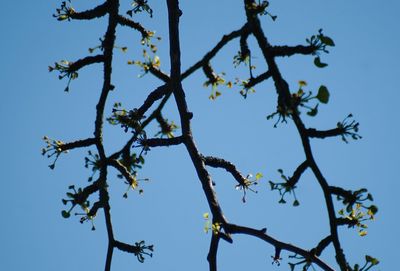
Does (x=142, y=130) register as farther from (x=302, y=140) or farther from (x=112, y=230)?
(x=302, y=140)

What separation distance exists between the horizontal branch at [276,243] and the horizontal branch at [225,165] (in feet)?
3.60

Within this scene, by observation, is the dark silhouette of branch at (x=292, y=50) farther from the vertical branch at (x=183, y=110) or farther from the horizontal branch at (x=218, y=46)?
the vertical branch at (x=183, y=110)

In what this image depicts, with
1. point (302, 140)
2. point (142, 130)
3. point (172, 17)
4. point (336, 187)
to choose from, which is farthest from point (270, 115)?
point (172, 17)

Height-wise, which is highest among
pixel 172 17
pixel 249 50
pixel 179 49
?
pixel 172 17

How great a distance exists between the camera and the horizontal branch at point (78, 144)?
5.79 metres

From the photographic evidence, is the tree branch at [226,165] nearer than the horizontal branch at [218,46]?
No

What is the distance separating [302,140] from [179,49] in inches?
99.8

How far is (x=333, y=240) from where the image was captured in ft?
12.9

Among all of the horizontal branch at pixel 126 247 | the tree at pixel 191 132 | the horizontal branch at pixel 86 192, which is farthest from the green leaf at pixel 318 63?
the horizontal branch at pixel 126 247

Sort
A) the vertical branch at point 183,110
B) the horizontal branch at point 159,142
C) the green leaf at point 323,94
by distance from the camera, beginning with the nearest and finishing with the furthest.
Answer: the green leaf at point 323,94, the vertical branch at point 183,110, the horizontal branch at point 159,142

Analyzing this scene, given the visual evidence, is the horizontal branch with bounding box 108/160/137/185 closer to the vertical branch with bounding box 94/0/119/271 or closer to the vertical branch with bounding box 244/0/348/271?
the vertical branch with bounding box 94/0/119/271

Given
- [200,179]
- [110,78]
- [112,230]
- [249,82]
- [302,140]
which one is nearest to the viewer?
[302,140]

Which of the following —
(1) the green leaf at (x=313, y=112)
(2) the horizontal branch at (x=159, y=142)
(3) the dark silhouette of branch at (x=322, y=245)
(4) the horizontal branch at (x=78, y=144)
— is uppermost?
(4) the horizontal branch at (x=78, y=144)

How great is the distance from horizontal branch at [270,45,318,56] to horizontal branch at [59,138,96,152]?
114 inches
